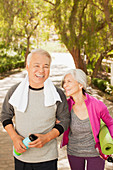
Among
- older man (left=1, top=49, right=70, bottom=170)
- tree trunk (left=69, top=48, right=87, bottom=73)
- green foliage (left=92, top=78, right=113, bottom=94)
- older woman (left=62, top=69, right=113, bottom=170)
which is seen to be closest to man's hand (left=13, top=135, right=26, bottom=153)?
older man (left=1, top=49, right=70, bottom=170)

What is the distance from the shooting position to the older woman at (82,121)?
2342 mm

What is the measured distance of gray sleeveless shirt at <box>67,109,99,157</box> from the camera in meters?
2.37

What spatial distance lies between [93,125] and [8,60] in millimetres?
20986

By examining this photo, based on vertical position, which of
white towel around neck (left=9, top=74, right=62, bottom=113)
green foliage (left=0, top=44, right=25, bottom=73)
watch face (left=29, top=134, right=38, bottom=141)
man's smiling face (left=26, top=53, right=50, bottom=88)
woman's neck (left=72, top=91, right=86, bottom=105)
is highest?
man's smiling face (left=26, top=53, right=50, bottom=88)

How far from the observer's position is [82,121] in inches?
93.2

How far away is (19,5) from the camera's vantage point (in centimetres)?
875

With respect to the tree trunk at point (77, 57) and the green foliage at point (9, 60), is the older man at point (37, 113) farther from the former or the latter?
the green foliage at point (9, 60)

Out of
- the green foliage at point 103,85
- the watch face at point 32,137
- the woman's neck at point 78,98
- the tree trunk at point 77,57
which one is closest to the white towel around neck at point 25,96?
the watch face at point 32,137

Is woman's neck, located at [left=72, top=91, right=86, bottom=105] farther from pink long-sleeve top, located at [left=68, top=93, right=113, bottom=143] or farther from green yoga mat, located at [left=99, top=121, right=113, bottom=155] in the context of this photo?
green yoga mat, located at [left=99, top=121, right=113, bottom=155]

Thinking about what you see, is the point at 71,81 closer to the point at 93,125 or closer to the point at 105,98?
the point at 93,125

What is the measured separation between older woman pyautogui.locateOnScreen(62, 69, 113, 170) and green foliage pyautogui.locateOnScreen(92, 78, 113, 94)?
9.65m

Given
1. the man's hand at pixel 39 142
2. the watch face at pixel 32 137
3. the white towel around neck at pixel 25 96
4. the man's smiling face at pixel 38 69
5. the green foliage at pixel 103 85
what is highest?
the man's smiling face at pixel 38 69

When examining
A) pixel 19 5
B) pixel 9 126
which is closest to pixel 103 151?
pixel 9 126

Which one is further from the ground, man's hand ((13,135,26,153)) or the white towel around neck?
the white towel around neck
